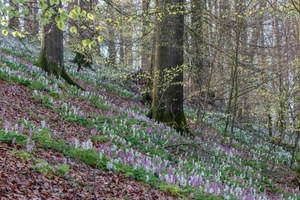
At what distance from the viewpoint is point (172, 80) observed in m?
12.0

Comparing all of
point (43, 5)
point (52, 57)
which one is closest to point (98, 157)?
point (43, 5)

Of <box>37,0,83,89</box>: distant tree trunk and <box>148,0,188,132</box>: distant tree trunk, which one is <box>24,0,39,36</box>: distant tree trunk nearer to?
<box>148,0,188,132</box>: distant tree trunk

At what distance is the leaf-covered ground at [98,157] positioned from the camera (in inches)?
210

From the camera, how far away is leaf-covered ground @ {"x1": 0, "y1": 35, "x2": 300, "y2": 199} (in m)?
5.34

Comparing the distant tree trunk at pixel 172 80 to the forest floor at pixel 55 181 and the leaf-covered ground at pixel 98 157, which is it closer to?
the leaf-covered ground at pixel 98 157

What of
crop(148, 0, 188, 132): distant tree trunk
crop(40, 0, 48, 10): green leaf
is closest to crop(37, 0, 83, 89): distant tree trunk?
crop(148, 0, 188, 132): distant tree trunk

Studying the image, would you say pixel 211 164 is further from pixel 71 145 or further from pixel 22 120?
pixel 22 120

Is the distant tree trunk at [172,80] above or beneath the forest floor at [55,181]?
above

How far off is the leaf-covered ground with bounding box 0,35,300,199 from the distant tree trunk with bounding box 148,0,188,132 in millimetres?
776

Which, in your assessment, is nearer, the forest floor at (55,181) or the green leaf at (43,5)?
the green leaf at (43,5)

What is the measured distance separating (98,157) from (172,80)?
5.88 m

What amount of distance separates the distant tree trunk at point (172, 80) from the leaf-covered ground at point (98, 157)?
776 mm

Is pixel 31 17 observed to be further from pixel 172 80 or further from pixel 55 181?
pixel 172 80

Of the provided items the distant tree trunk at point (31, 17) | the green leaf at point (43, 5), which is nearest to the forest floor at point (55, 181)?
the distant tree trunk at point (31, 17)
